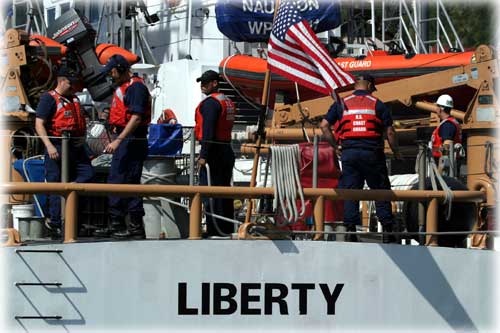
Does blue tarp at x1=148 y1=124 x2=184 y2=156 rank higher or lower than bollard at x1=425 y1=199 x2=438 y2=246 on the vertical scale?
higher

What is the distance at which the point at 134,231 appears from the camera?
8.18m

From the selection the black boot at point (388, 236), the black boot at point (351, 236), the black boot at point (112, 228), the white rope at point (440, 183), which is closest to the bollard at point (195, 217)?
the black boot at point (112, 228)

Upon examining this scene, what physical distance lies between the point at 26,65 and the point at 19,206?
166 centimetres

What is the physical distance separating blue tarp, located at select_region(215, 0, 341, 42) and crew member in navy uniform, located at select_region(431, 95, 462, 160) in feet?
7.77

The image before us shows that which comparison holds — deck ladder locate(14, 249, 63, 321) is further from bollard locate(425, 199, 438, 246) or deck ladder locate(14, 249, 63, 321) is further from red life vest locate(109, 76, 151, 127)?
bollard locate(425, 199, 438, 246)

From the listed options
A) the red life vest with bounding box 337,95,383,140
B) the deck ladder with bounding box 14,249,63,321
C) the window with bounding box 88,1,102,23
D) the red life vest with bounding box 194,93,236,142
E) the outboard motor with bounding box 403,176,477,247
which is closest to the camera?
the deck ladder with bounding box 14,249,63,321

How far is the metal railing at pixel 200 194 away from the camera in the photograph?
7.59 meters

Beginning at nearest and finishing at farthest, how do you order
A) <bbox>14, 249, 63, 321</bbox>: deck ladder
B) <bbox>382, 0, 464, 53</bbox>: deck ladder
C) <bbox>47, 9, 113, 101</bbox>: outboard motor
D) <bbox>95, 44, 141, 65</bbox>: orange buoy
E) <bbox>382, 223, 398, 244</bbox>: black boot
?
1. <bbox>14, 249, 63, 321</bbox>: deck ladder
2. <bbox>382, 223, 398, 244</bbox>: black boot
3. <bbox>47, 9, 113, 101</bbox>: outboard motor
4. <bbox>95, 44, 141, 65</bbox>: orange buoy
5. <bbox>382, 0, 464, 53</bbox>: deck ladder

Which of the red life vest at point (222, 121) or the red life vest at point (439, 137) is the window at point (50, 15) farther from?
the red life vest at point (439, 137)

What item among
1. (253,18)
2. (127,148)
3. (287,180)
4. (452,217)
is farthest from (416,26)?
(127,148)

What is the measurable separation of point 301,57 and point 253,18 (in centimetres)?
411

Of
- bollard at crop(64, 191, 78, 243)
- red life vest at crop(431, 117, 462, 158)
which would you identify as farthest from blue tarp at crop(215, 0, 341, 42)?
bollard at crop(64, 191, 78, 243)

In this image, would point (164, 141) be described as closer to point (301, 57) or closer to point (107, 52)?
point (301, 57)

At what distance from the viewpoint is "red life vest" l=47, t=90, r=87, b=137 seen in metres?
8.42
